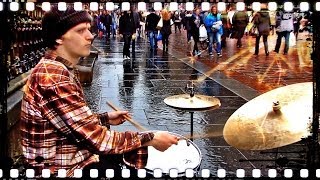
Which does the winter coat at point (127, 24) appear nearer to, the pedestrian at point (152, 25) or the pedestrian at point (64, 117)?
the pedestrian at point (152, 25)

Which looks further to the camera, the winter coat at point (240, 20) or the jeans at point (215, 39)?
the jeans at point (215, 39)

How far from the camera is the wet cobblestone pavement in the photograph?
573cm

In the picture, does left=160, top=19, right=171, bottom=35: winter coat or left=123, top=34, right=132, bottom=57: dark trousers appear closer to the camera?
left=123, top=34, right=132, bottom=57: dark trousers

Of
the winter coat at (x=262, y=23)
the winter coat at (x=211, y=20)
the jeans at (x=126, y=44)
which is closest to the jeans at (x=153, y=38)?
the winter coat at (x=211, y=20)

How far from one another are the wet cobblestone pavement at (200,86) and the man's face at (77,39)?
1.73 metres

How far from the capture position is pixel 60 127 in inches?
94.0

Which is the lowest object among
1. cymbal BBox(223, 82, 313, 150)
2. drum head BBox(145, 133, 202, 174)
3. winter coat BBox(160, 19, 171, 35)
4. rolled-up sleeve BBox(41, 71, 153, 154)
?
drum head BBox(145, 133, 202, 174)

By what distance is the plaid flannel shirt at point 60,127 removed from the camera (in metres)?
2.36

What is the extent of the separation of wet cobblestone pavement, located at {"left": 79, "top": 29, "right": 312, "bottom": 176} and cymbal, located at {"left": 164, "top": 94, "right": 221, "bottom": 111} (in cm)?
70

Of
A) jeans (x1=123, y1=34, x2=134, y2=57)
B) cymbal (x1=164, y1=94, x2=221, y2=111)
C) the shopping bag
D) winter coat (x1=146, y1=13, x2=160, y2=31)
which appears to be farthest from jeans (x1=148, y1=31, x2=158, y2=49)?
cymbal (x1=164, y1=94, x2=221, y2=111)

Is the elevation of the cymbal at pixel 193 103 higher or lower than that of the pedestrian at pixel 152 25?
lower

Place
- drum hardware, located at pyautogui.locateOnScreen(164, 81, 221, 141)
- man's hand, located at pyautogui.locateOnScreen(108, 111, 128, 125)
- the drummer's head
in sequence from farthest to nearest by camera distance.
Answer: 1. drum hardware, located at pyautogui.locateOnScreen(164, 81, 221, 141)
2. man's hand, located at pyautogui.locateOnScreen(108, 111, 128, 125)
3. the drummer's head

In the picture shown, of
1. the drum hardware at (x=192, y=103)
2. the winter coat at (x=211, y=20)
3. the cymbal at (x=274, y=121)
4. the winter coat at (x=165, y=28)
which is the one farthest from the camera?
the winter coat at (x=165, y=28)

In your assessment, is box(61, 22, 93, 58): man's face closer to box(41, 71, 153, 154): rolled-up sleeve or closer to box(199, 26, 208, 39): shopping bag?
box(41, 71, 153, 154): rolled-up sleeve
